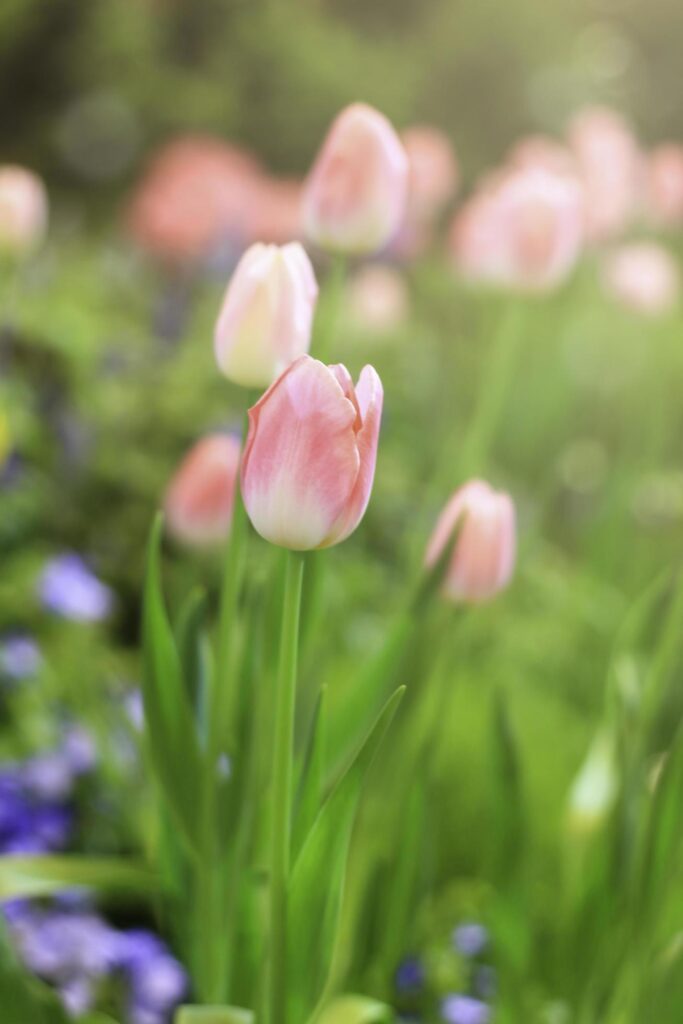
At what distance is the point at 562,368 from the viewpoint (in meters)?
1.77

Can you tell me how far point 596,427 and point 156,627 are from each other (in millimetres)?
1374

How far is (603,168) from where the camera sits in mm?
1551

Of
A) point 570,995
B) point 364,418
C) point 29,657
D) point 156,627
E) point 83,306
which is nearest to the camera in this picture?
point 364,418

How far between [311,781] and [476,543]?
0.14 meters

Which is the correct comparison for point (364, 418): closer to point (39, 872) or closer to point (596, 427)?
point (39, 872)

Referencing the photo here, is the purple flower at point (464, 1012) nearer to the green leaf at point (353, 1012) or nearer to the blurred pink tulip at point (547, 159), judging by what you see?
the green leaf at point (353, 1012)

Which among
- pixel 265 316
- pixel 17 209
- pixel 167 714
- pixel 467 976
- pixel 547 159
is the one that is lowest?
pixel 467 976

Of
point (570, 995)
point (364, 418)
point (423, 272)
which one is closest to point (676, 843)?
point (570, 995)

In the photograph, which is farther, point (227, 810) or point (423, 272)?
point (423, 272)

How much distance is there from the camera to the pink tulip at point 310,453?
374 mm

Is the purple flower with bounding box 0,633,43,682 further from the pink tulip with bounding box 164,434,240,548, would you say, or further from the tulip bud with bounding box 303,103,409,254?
the tulip bud with bounding box 303,103,409,254

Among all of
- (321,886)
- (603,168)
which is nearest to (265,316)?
(321,886)

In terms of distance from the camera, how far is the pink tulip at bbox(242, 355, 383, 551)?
0.37 metres

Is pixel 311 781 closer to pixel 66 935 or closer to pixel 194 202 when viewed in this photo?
pixel 66 935
